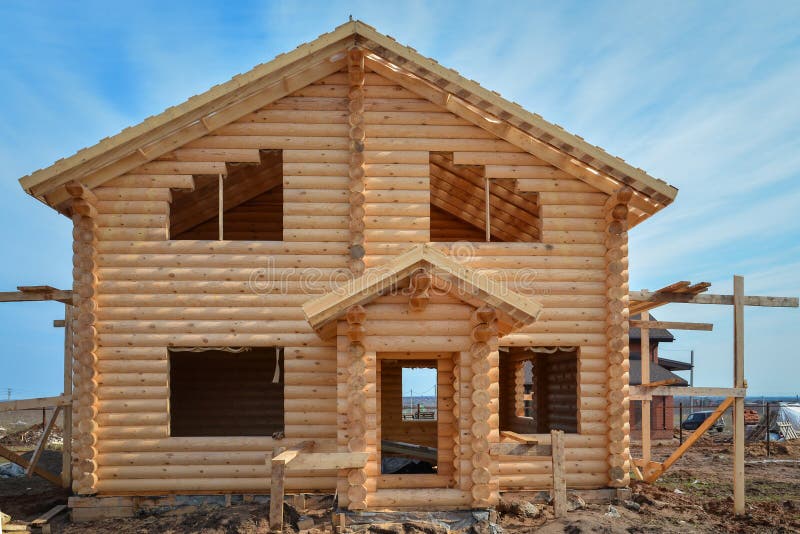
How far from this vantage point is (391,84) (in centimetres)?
1350

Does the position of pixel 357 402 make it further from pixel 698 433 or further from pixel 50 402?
pixel 50 402

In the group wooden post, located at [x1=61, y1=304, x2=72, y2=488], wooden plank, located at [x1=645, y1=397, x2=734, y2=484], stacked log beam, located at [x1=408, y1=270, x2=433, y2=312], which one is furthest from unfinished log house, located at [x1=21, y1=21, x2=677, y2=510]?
wooden post, located at [x1=61, y1=304, x2=72, y2=488]

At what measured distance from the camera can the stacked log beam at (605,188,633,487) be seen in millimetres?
12969

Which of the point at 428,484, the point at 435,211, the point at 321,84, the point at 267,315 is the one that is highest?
the point at 321,84

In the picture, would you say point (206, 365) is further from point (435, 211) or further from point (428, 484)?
point (428, 484)

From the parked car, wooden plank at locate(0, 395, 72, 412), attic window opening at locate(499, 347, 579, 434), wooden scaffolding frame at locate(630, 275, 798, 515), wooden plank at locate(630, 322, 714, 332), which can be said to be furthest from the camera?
the parked car

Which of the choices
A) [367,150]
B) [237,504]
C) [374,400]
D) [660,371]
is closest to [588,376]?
[374,400]

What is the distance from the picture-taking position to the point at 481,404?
1073cm

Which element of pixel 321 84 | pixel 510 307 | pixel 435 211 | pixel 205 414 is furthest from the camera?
pixel 205 414

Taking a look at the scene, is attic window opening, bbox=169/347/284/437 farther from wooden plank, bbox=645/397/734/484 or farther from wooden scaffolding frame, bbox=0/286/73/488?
wooden plank, bbox=645/397/734/484

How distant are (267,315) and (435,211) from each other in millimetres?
6342

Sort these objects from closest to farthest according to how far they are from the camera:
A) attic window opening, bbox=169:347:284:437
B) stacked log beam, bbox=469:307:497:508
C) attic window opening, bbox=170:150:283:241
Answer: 1. stacked log beam, bbox=469:307:497:508
2. attic window opening, bbox=170:150:283:241
3. attic window opening, bbox=169:347:284:437

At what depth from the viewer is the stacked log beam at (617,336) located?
1297 cm

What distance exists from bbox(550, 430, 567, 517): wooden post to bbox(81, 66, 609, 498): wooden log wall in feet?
5.67
